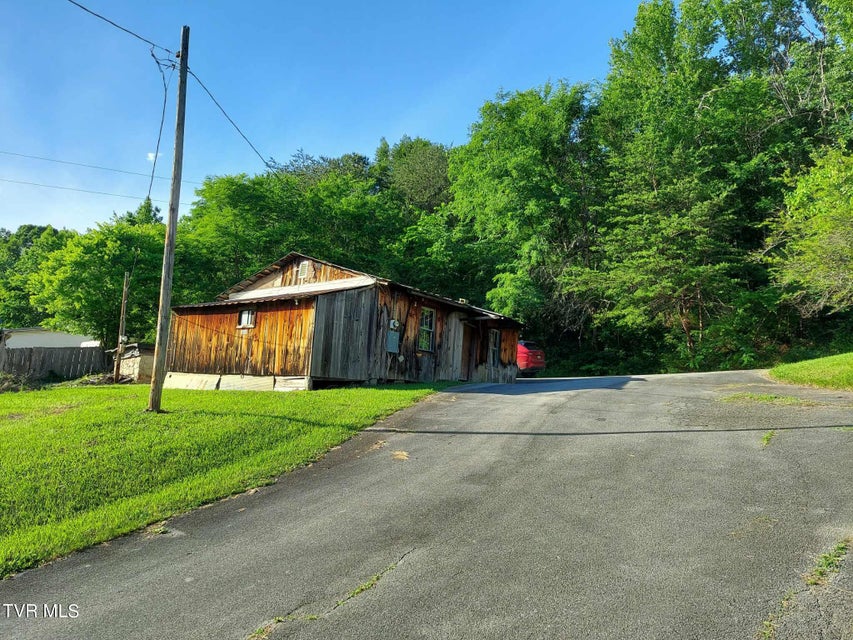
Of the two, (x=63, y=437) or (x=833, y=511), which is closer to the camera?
(x=833, y=511)

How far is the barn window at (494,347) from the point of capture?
2242cm

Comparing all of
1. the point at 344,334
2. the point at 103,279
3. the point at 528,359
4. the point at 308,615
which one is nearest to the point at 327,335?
the point at 344,334

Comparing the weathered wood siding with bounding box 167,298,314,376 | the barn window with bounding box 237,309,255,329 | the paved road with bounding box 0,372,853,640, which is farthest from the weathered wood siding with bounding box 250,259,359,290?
the paved road with bounding box 0,372,853,640

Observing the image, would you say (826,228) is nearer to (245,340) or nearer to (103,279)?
(245,340)

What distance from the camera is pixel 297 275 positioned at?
2134 cm

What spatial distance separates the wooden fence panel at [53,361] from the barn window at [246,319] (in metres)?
14.7

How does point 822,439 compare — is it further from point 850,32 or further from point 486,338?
point 850,32

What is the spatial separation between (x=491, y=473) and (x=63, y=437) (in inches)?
265

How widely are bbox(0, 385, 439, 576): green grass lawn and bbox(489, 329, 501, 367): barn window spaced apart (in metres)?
11.0

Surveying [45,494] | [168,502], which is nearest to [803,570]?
[168,502]

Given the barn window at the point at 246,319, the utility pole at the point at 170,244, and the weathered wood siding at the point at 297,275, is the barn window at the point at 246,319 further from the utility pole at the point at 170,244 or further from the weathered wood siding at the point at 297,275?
the utility pole at the point at 170,244

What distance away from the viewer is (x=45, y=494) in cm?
596

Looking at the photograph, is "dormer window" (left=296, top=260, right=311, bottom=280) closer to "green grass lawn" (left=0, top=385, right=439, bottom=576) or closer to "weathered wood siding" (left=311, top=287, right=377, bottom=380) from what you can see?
"weathered wood siding" (left=311, top=287, right=377, bottom=380)

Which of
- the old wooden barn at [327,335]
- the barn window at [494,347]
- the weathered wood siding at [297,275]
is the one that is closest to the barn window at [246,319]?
the old wooden barn at [327,335]
